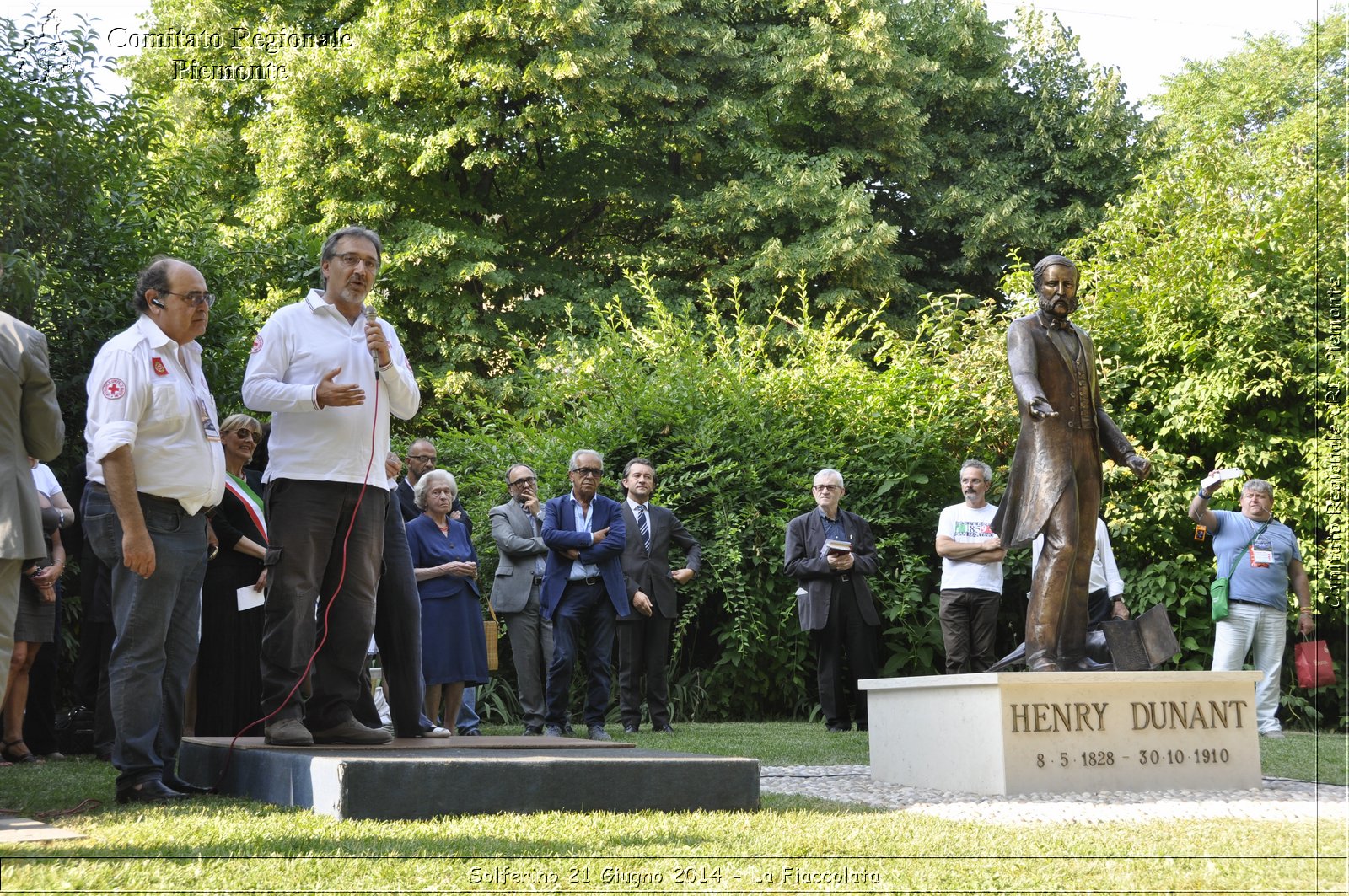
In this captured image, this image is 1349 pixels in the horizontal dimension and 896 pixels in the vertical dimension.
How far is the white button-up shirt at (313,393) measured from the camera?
4.81 metres

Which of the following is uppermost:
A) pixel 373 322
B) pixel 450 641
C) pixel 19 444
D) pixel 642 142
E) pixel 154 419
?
pixel 642 142

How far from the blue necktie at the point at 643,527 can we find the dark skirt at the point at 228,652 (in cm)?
319

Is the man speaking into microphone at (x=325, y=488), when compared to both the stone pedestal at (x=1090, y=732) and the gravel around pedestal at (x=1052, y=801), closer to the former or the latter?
the gravel around pedestal at (x=1052, y=801)

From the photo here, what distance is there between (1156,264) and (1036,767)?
6991mm

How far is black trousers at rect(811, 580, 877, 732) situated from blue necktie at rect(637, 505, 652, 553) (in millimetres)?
1493

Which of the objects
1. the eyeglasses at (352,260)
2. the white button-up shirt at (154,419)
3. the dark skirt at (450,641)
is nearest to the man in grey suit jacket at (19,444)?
the white button-up shirt at (154,419)

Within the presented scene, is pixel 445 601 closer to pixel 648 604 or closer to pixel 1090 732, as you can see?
pixel 648 604

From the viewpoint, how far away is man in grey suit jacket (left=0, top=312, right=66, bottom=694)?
4.18 m

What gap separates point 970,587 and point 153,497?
6.23 m

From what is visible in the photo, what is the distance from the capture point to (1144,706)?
6.38 m

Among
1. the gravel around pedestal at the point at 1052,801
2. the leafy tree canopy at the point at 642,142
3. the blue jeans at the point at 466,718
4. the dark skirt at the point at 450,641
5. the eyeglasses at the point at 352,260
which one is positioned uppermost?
the leafy tree canopy at the point at 642,142

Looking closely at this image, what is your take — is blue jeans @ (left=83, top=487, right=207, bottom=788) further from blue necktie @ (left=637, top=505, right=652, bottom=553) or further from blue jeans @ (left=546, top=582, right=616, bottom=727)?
blue necktie @ (left=637, top=505, right=652, bottom=553)

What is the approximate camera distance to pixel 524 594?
9047 mm

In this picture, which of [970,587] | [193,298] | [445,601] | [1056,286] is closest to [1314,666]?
[193,298]
